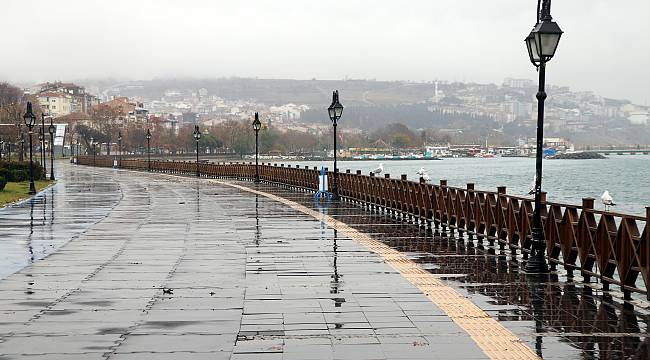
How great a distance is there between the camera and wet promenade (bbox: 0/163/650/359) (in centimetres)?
955

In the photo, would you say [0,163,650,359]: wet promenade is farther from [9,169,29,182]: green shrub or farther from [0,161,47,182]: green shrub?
[9,169,29,182]: green shrub

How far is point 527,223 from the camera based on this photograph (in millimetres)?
17625

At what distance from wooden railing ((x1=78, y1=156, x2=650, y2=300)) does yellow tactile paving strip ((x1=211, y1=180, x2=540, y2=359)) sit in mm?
2291

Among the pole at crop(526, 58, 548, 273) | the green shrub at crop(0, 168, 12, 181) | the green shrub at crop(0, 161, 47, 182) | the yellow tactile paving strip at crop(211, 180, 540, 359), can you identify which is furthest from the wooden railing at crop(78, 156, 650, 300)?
the green shrub at crop(0, 161, 47, 182)

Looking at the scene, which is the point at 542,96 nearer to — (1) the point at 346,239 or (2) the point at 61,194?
(1) the point at 346,239

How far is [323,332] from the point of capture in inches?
404

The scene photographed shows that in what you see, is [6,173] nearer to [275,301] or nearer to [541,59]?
[541,59]

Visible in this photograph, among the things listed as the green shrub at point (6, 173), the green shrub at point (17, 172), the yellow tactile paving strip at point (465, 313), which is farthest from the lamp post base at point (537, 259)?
the green shrub at point (6, 173)

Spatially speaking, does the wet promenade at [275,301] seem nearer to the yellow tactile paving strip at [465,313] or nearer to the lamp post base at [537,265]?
the yellow tactile paving strip at [465,313]

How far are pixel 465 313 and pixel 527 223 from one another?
6.61m

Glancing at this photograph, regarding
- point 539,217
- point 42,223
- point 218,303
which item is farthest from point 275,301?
point 42,223

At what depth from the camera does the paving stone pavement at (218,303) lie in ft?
31.1

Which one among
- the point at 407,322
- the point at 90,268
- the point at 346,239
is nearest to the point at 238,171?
the point at 346,239

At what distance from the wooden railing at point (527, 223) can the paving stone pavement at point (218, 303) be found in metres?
2.84
